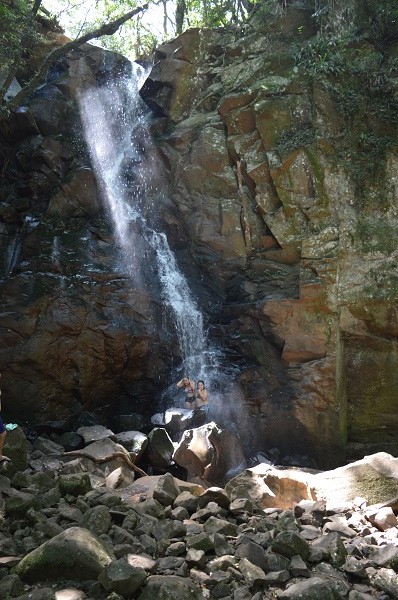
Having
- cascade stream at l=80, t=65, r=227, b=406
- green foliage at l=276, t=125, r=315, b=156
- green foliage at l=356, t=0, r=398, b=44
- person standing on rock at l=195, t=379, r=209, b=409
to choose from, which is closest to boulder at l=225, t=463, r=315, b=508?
person standing on rock at l=195, t=379, r=209, b=409

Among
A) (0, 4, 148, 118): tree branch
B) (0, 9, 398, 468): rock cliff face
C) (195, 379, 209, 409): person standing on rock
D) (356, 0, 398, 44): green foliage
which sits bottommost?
(195, 379, 209, 409): person standing on rock

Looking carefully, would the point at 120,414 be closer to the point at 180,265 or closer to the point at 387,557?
the point at 180,265

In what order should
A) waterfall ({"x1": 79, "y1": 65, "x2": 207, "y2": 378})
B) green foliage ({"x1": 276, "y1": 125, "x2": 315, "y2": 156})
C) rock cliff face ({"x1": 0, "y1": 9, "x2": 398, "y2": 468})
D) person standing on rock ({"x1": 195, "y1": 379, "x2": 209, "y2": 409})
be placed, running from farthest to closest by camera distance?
waterfall ({"x1": 79, "y1": 65, "x2": 207, "y2": 378}) → green foliage ({"x1": 276, "y1": 125, "x2": 315, "y2": 156}) → person standing on rock ({"x1": 195, "y1": 379, "x2": 209, "y2": 409}) → rock cliff face ({"x1": 0, "y1": 9, "x2": 398, "y2": 468})

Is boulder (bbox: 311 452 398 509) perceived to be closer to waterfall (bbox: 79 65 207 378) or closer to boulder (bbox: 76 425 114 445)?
boulder (bbox: 76 425 114 445)

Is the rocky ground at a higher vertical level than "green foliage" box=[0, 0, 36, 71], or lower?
lower

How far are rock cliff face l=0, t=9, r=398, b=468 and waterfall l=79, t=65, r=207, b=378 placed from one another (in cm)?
43

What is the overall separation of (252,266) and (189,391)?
368 centimetres

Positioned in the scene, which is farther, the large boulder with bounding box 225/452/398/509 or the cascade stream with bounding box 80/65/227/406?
the cascade stream with bounding box 80/65/227/406

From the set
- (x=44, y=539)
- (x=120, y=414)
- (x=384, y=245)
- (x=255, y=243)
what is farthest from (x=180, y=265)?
(x=44, y=539)

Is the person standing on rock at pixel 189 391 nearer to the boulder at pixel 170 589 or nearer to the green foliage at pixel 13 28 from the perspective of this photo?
the boulder at pixel 170 589

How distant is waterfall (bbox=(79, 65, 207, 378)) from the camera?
40.9ft

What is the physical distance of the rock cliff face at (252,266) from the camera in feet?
35.6

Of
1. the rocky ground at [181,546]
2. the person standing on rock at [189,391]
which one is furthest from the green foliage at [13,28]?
the rocky ground at [181,546]

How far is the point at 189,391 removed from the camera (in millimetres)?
11141
